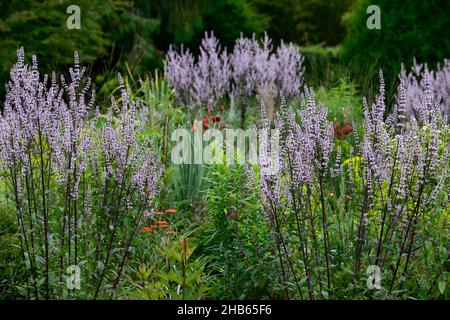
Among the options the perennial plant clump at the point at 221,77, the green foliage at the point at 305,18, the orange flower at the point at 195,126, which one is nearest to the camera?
the orange flower at the point at 195,126

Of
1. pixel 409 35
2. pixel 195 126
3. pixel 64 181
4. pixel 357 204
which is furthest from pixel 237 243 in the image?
pixel 409 35

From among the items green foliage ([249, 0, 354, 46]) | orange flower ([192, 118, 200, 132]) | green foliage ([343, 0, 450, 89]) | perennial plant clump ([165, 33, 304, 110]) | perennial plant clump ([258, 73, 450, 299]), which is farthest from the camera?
green foliage ([249, 0, 354, 46])

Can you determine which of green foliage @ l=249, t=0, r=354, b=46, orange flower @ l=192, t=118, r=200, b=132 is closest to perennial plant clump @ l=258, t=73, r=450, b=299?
orange flower @ l=192, t=118, r=200, b=132

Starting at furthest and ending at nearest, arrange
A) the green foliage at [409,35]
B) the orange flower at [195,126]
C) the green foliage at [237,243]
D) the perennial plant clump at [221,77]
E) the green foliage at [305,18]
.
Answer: the green foliage at [305,18] < the green foliage at [409,35] < the perennial plant clump at [221,77] < the orange flower at [195,126] < the green foliage at [237,243]

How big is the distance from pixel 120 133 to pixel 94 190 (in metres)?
0.87

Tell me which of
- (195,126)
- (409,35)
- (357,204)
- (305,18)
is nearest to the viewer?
(357,204)

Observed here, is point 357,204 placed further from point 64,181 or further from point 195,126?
point 195,126

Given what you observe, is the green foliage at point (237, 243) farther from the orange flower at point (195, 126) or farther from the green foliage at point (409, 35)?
the green foliage at point (409, 35)

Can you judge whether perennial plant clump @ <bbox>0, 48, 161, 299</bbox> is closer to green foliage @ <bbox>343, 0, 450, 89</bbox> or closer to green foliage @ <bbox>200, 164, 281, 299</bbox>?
green foliage @ <bbox>200, 164, 281, 299</bbox>

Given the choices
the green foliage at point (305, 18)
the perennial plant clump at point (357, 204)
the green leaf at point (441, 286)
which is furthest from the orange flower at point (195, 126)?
the green foliage at point (305, 18)

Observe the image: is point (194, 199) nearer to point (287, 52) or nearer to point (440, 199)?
point (440, 199)

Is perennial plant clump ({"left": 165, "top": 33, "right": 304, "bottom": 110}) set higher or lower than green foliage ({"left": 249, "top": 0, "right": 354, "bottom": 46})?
lower

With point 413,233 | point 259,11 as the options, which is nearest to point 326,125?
point 413,233

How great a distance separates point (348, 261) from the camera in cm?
387
